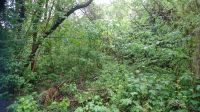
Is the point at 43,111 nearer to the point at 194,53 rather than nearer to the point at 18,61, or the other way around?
the point at 18,61

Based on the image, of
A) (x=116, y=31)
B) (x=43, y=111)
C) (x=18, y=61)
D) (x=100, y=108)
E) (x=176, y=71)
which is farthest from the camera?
(x=116, y=31)

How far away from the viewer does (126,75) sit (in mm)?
7961

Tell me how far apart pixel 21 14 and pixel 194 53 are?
18.0 feet

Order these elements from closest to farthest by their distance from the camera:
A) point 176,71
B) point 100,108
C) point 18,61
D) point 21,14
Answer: point 100,108, point 176,71, point 18,61, point 21,14

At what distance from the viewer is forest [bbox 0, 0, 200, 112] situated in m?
7.39

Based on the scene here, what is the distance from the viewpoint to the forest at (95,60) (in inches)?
291

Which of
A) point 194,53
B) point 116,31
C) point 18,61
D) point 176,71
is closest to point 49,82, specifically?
point 18,61

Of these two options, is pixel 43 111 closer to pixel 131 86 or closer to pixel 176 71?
pixel 131 86

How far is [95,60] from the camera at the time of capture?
10164 mm

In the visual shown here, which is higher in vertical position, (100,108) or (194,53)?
(194,53)

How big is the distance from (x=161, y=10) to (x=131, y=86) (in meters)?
5.33

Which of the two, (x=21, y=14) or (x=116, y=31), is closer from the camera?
(x=21, y=14)

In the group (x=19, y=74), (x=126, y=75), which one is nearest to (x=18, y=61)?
(x=19, y=74)

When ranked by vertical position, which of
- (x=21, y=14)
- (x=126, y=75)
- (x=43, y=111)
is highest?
(x=21, y=14)
